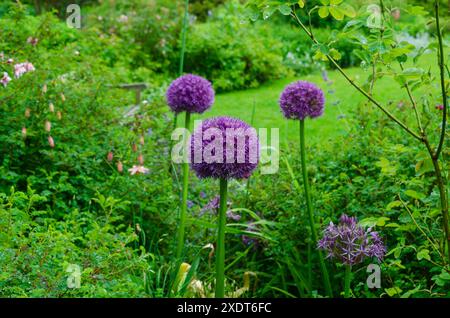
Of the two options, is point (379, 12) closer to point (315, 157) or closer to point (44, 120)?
point (315, 157)

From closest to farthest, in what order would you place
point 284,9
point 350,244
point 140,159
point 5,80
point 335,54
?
point 284,9 → point 335,54 → point 350,244 → point 140,159 → point 5,80

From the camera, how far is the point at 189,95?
3.05m

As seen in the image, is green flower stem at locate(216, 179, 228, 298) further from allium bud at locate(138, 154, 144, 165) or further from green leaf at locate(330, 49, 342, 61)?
allium bud at locate(138, 154, 144, 165)

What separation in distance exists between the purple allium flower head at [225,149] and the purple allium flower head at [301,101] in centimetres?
73

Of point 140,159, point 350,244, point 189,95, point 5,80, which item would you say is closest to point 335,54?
point 350,244

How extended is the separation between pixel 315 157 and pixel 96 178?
1.26 metres

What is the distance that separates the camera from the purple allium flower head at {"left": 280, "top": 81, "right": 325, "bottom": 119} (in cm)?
295

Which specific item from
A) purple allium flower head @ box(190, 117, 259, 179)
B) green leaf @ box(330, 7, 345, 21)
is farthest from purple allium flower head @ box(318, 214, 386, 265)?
green leaf @ box(330, 7, 345, 21)

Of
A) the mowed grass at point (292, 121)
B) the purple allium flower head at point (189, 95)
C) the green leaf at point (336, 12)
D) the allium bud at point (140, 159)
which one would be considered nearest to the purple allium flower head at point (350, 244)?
the green leaf at point (336, 12)

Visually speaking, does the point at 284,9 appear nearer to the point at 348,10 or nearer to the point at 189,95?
the point at 348,10

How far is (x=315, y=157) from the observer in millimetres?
3803

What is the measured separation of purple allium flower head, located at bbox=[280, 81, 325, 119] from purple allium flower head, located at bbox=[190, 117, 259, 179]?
2.39 ft

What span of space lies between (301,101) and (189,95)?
1.72 ft

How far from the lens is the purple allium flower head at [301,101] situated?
2949 mm
